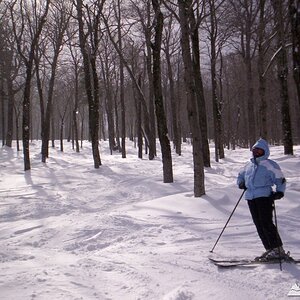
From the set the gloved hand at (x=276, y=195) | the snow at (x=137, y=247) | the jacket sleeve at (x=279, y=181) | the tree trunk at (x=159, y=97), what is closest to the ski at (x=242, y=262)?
the snow at (x=137, y=247)

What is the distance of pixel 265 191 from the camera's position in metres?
5.57

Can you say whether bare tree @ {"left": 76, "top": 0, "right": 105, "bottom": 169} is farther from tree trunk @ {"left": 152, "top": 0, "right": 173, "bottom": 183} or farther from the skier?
the skier

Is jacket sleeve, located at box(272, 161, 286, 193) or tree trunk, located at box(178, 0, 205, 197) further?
tree trunk, located at box(178, 0, 205, 197)

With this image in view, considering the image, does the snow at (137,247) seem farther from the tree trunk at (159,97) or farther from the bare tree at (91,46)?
the bare tree at (91,46)

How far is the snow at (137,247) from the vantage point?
4.66 meters

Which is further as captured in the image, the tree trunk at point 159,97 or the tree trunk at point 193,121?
the tree trunk at point 159,97

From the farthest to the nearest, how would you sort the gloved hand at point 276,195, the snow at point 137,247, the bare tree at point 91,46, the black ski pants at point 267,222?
the bare tree at point 91,46
the black ski pants at point 267,222
the gloved hand at point 276,195
the snow at point 137,247

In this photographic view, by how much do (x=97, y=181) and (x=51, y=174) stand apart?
3.40m

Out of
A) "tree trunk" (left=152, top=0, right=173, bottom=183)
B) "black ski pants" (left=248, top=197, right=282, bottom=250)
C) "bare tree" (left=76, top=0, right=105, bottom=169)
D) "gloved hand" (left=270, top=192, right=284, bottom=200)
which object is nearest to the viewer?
"gloved hand" (left=270, top=192, right=284, bottom=200)

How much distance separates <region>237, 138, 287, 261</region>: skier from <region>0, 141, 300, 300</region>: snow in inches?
15.6

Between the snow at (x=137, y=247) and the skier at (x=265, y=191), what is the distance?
397mm

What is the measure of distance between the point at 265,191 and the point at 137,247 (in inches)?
92.0

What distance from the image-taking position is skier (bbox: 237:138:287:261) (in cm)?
544

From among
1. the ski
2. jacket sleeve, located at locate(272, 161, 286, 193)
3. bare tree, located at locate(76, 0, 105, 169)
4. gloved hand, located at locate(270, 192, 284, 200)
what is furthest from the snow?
bare tree, located at locate(76, 0, 105, 169)
